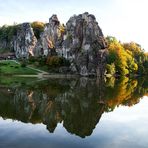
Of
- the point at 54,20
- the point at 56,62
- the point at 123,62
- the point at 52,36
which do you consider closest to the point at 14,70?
the point at 56,62

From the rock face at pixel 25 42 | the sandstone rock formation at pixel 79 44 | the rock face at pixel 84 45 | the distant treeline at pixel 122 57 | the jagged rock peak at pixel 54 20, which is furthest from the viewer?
the rock face at pixel 25 42

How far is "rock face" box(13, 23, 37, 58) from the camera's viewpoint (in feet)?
460

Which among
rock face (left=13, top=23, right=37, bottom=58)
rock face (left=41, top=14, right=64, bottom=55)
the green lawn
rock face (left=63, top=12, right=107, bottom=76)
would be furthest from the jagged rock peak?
the green lawn

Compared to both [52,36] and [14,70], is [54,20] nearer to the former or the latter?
[52,36]

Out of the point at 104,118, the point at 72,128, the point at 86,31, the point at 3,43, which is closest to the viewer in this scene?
the point at 72,128

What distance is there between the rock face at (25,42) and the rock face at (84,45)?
79.8 ft

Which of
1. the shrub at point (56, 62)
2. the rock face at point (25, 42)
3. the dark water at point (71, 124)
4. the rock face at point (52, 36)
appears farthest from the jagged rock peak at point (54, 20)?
the dark water at point (71, 124)

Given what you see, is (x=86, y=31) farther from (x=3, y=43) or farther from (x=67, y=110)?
(x=67, y=110)

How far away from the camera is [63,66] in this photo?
362 feet

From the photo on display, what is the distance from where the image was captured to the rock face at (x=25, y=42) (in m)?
140

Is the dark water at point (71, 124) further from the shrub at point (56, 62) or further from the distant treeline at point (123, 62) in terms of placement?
the distant treeline at point (123, 62)

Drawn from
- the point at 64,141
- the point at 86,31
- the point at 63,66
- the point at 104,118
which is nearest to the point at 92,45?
the point at 86,31

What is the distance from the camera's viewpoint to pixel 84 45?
117m

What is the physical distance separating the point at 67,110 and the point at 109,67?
84.8m
